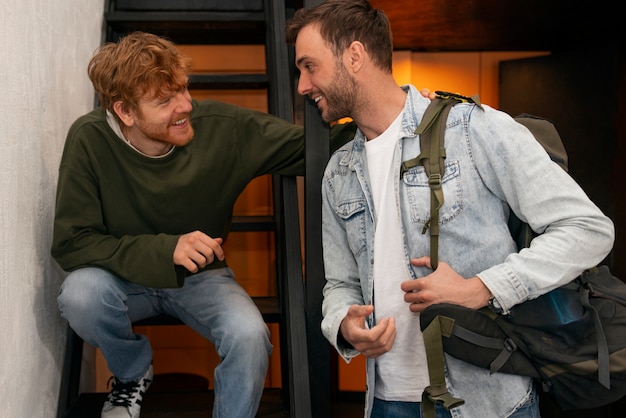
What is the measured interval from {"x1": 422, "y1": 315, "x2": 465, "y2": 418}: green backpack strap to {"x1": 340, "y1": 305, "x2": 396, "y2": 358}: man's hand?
7cm

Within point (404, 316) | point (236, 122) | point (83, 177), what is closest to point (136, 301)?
point (83, 177)

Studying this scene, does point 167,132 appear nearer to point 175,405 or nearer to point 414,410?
point 175,405

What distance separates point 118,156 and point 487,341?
1102 mm

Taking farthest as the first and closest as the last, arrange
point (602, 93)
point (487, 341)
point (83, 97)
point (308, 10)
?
point (602, 93) → point (83, 97) → point (308, 10) → point (487, 341)

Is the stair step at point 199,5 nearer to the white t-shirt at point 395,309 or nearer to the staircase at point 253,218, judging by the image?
the staircase at point 253,218

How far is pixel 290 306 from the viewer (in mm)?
1990

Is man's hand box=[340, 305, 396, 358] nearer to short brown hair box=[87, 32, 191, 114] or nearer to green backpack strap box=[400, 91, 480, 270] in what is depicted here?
green backpack strap box=[400, 91, 480, 270]

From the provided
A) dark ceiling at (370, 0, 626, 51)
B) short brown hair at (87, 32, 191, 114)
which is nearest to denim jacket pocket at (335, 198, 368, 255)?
short brown hair at (87, 32, 191, 114)

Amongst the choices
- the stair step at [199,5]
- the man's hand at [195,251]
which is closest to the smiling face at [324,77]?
the man's hand at [195,251]

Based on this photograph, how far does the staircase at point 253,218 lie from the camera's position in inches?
78.7

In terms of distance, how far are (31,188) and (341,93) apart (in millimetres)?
839

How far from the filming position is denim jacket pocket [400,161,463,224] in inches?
60.9

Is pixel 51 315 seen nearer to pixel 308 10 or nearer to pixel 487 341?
pixel 308 10

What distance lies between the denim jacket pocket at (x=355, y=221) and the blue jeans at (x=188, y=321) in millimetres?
367
